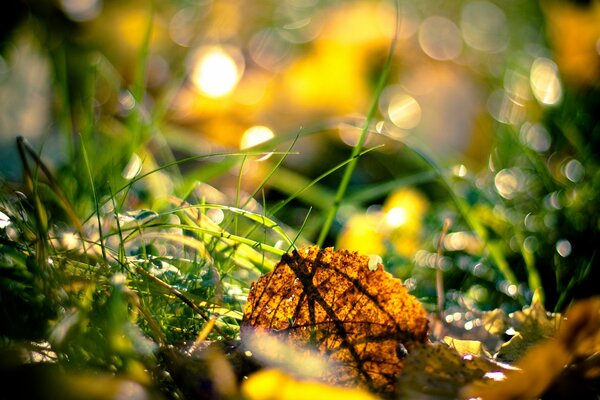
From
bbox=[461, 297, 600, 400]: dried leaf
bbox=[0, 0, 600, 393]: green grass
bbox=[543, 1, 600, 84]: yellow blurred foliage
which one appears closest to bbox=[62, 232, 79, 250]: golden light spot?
bbox=[0, 0, 600, 393]: green grass

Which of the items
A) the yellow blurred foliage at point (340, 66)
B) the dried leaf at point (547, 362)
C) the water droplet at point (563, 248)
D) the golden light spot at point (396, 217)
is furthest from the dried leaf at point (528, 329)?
the yellow blurred foliage at point (340, 66)

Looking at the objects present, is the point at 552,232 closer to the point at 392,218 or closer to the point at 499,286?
the point at 499,286

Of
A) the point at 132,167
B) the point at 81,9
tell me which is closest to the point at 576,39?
the point at 132,167

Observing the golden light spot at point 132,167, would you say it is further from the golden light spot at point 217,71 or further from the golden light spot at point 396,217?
the golden light spot at point 217,71

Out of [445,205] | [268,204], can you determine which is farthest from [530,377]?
[268,204]

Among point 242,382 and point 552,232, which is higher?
point 552,232
